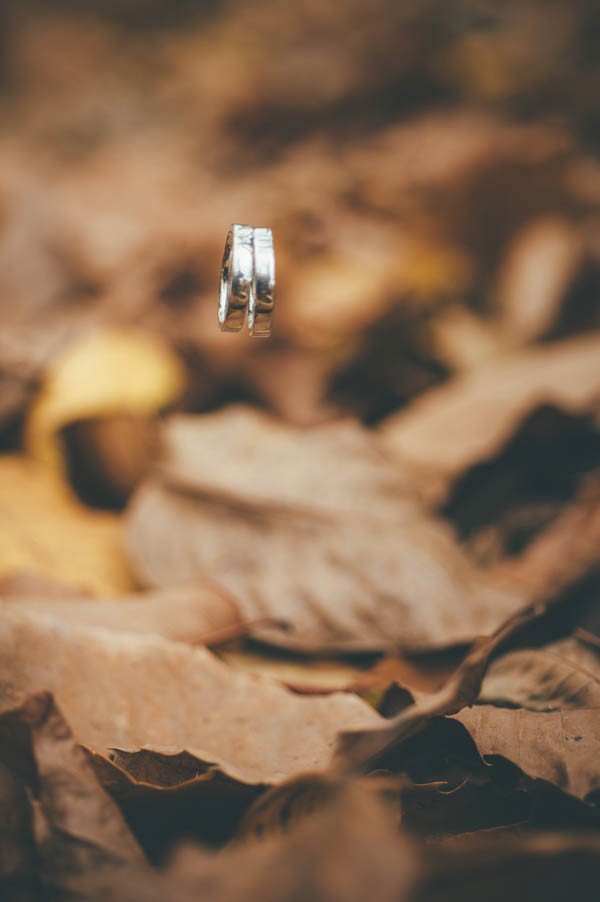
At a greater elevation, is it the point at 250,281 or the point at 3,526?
the point at 250,281

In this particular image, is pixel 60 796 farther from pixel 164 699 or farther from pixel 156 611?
pixel 156 611

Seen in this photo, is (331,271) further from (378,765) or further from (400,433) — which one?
(378,765)

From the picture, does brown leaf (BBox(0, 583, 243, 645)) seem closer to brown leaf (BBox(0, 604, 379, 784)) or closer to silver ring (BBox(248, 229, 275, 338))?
brown leaf (BBox(0, 604, 379, 784))

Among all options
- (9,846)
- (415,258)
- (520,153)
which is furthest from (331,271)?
(9,846)

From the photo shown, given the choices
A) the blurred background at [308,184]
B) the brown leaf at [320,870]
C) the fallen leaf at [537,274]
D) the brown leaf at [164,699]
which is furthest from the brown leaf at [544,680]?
the fallen leaf at [537,274]

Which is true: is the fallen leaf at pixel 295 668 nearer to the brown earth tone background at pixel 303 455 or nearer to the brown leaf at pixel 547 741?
the brown earth tone background at pixel 303 455

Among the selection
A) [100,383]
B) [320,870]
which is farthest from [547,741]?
[100,383]
